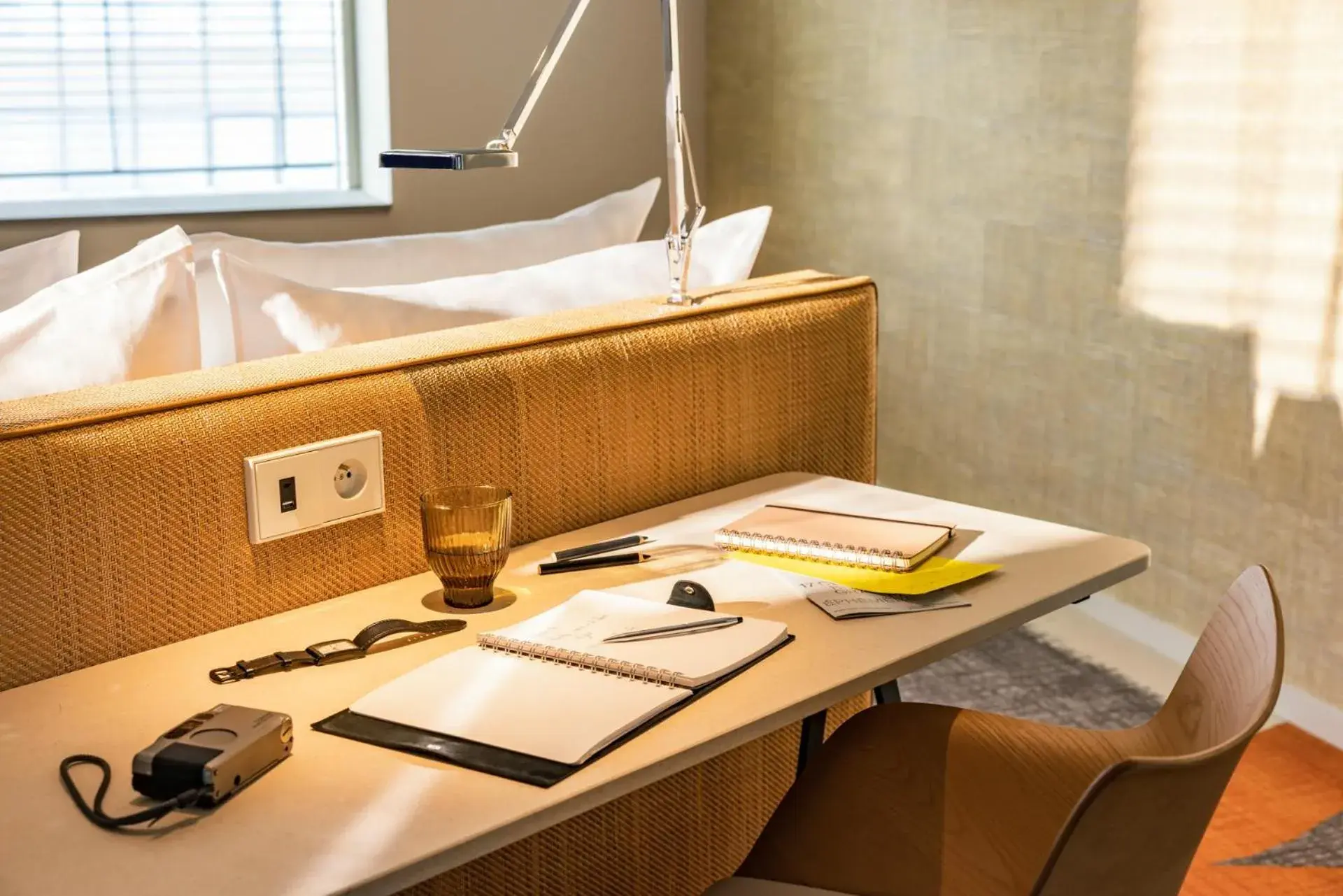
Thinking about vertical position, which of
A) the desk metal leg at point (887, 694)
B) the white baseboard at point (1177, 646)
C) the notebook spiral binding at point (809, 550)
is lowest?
the white baseboard at point (1177, 646)

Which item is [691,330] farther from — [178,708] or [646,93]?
[646,93]

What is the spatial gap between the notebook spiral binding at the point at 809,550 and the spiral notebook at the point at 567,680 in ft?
0.61

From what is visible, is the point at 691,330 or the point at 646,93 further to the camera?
the point at 646,93

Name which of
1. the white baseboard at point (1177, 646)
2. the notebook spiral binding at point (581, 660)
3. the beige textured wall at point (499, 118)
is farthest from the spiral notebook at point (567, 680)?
the beige textured wall at point (499, 118)

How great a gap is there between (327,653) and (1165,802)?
0.67m

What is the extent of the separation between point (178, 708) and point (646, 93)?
2874 millimetres

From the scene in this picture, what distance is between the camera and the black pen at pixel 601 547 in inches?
56.1

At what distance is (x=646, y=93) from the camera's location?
12.1 ft

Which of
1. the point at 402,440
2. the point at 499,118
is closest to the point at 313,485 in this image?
the point at 402,440

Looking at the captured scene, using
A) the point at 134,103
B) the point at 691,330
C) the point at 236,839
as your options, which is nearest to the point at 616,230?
the point at 691,330

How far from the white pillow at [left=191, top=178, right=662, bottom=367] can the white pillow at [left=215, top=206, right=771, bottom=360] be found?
0.46 m

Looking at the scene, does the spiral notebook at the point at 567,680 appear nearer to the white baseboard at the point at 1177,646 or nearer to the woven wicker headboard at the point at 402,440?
the woven wicker headboard at the point at 402,440

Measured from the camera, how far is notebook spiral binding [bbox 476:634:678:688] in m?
1.09

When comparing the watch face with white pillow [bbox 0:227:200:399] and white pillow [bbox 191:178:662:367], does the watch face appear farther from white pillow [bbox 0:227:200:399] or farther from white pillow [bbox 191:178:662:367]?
white pillow [bbox 191:178:662:367]
